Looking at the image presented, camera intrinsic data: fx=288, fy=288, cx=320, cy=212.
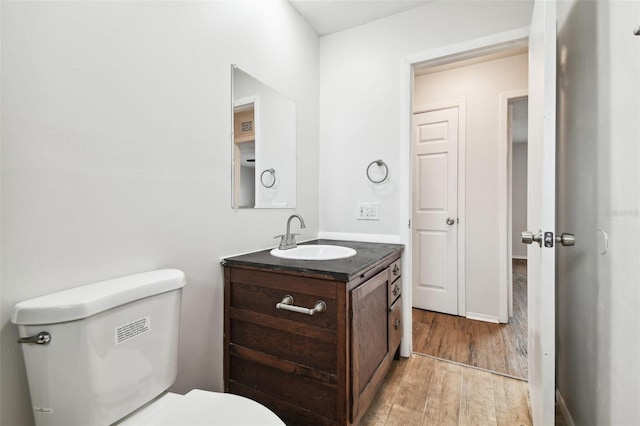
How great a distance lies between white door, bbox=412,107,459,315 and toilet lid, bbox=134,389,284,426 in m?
2.26

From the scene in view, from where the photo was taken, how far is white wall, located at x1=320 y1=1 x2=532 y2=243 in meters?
1.85

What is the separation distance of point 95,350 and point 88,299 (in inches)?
5.5

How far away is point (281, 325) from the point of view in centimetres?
126

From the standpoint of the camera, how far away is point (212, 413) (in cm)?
84

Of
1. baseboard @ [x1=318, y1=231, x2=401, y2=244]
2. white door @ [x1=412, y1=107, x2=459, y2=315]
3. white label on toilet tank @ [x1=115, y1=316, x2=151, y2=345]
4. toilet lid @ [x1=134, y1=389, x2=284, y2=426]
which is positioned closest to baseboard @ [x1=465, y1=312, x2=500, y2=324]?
white door @ [x1=412, y1=107, x2=459, y2=315]

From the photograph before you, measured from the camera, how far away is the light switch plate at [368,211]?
2.04 meters

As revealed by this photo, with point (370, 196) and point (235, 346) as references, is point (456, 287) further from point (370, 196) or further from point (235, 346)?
point (235, 346)

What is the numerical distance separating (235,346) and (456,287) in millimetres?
2074

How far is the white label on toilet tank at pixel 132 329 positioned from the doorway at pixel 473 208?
1938 millimetres

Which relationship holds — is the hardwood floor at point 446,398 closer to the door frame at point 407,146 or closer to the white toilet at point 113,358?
the door frame at point 407,146

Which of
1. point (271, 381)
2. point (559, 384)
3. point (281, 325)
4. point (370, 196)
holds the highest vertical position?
point (370, 196)

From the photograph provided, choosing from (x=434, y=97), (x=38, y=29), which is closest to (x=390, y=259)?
(x=38, y=29)

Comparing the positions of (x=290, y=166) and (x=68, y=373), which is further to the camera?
(x=290, y=166)

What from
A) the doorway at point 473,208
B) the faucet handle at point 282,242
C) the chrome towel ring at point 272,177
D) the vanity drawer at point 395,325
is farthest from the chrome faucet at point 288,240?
the doorway at point 473,208
